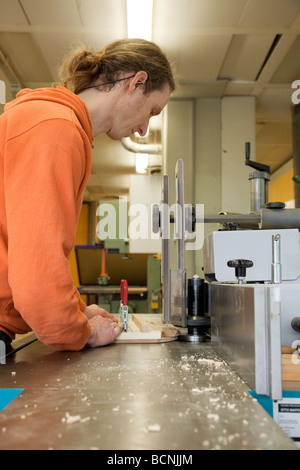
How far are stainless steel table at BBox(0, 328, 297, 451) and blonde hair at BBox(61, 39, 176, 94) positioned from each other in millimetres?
730

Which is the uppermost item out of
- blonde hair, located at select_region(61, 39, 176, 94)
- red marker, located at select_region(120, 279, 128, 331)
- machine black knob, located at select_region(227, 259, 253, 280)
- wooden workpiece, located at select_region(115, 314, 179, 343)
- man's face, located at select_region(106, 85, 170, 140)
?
Result: blonde hair, located at select_region(61, 39, 176, 94)

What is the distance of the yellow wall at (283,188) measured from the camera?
5.96 metres

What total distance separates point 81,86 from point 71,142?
14.0 inches

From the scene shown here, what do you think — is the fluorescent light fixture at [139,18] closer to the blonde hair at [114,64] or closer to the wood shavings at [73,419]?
the blonde hair at [114,64]

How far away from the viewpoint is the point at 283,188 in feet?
20.7

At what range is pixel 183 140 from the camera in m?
3.55

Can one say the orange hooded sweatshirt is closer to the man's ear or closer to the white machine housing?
the man's ear

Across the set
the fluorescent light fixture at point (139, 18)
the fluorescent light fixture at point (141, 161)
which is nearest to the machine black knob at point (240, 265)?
the fluorescent light fixture at point (139, 18)

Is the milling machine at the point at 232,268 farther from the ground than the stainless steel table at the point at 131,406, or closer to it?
farther from the ground

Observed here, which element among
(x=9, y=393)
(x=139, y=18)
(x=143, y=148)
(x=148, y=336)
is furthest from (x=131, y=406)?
(x=143, y=148)

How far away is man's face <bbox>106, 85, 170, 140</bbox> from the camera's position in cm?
113

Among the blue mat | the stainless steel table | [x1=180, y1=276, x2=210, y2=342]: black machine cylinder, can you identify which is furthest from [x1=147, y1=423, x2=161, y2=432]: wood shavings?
[x1=180, y1=276, x2=210, y2=342]: black machine cylinder

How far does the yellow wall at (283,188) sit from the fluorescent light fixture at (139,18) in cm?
374

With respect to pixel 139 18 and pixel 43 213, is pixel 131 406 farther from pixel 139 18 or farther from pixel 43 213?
pixel 139 18
